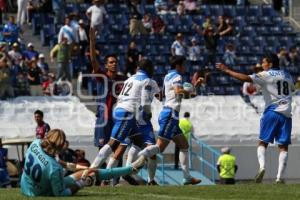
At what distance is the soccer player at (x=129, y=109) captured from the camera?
1992 cm

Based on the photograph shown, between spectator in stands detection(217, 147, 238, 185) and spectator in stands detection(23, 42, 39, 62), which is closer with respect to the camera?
spectator in stands detection(217, 147, 238, 185)

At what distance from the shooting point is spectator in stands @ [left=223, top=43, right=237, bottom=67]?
122 feet

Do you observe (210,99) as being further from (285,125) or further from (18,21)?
(285,125)

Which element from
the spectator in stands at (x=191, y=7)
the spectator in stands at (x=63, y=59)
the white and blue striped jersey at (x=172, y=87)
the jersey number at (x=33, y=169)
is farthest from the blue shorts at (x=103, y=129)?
the spectator in stands at (x=191, y=7)

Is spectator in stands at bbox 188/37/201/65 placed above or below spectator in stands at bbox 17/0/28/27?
below

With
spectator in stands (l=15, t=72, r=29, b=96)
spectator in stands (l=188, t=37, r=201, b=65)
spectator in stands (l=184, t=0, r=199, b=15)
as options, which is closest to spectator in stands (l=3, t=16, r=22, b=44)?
spectator in stands (l=15, t=72, r=29, b=96)

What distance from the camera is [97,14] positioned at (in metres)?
36.0

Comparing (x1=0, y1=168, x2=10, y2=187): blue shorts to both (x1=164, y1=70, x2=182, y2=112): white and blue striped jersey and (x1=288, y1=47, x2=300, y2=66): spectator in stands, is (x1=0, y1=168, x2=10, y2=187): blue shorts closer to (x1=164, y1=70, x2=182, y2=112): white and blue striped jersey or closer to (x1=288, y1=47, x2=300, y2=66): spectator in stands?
(x1=164, y1=70, x2=182, y2=112): white and blue striped jersey

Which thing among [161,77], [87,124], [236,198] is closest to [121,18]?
[161,77]

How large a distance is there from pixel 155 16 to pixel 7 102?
25.2 feet

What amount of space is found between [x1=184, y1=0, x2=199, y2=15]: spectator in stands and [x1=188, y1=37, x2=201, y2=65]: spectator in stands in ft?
8.62

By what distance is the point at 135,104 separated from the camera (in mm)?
20047

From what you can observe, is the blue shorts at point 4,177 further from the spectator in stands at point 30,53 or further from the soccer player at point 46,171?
the spectator in stands at point 30,53

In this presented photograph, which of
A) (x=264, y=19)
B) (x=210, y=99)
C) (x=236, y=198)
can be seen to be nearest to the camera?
(x=236, y=198)
